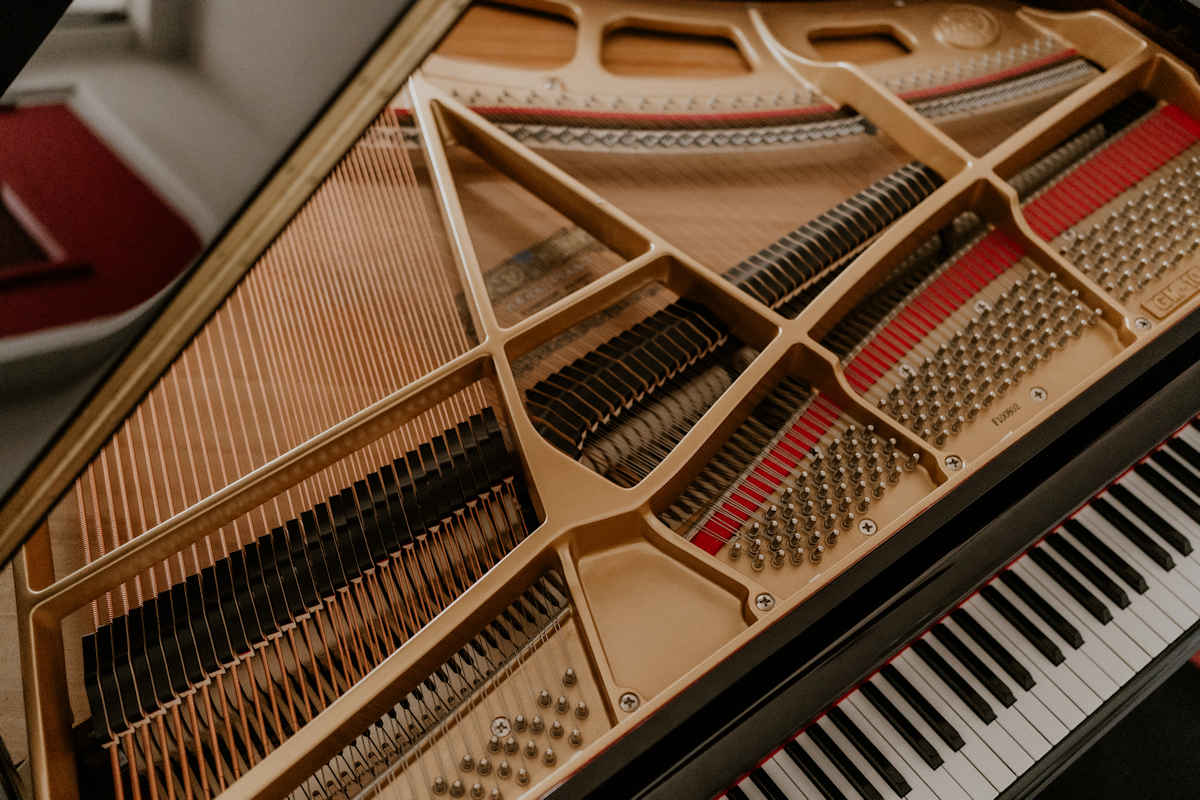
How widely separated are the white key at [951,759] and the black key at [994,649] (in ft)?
0.75

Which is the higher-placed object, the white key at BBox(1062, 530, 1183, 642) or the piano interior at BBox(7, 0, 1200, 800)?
the piano interior at BBox(7, 0, 1200, 800)

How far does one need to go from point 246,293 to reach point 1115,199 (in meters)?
2.45

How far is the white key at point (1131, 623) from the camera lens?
7.00 feet

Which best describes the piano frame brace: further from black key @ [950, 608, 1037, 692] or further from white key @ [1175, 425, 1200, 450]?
white key @ [1175, 425, 1200, 450]

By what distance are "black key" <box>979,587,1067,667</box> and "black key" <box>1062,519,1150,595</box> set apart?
267 mm

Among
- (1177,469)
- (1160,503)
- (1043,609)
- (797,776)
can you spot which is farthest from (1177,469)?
(797,776)

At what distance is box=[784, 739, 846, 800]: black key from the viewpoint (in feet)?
6.22

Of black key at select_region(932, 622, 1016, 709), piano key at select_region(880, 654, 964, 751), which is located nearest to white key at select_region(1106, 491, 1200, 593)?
black key at select_region(932, 622, 1016, 709)

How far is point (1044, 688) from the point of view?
81.6 inches

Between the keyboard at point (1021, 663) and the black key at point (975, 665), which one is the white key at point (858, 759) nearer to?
the keyboard at point (1021, 663)

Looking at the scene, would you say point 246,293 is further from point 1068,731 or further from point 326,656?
point 1068,731

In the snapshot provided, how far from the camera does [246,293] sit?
2354 millimetres

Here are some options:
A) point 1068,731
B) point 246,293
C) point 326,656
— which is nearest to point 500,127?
point 246,293

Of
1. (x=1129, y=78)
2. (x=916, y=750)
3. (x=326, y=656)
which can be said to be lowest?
(x=916, y=750)
